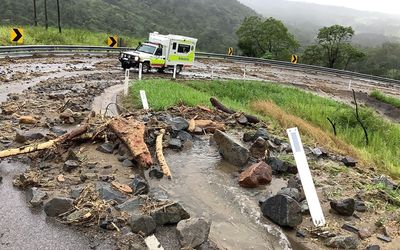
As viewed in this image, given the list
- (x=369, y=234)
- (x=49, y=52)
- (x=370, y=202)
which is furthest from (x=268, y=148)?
(x=49, y=52)

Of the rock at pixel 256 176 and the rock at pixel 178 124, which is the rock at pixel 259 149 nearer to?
the rock at pixel 256 176

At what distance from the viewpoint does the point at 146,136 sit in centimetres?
891

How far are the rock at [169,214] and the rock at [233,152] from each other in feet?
9.28

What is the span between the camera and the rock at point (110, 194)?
614cm

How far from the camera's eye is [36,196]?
6.12 m

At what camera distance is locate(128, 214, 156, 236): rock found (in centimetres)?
536

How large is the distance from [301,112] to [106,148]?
11.8 meters

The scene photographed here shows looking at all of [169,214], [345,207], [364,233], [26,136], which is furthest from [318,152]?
[26,136]

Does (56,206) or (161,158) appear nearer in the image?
(56,206)

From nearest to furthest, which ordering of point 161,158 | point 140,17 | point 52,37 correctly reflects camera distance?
1. point 161,158
2. point 52,37
3. point 140,17

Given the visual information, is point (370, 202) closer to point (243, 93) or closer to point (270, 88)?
point (243, 93)

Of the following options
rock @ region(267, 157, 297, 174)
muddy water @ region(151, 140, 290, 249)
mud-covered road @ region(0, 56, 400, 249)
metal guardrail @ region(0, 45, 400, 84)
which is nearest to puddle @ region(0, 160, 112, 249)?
mud-covered road @ region(0, 56, 400, 249)

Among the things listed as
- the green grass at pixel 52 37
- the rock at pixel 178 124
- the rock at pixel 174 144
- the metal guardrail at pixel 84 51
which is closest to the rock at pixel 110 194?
the rock at pixel 174 144

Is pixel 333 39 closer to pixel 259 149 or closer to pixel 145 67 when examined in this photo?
pixel 145 67
